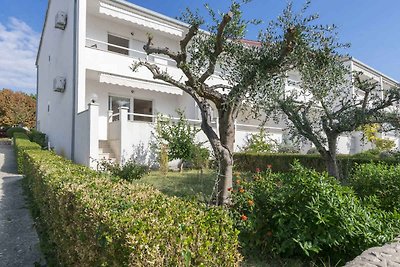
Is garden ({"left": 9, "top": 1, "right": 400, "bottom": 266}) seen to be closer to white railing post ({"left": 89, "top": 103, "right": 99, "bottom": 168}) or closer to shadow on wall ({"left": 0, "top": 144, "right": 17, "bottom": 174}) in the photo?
white railing post ({"left": 89, "top": 103, "right": 99, "bottom": 168})

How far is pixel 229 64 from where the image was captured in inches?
305

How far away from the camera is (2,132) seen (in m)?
40.5

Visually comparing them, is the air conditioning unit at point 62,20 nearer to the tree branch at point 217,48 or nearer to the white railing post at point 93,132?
the white railing post at point 93,132

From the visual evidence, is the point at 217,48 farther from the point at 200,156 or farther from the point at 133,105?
the point at 133,105

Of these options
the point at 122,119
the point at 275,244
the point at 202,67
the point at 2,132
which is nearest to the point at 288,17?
the point at 202,67

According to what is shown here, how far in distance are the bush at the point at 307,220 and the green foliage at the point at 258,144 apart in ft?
54.2

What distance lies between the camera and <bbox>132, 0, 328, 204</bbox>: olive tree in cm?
671

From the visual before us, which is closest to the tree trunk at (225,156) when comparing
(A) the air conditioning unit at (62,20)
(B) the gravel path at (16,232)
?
(B) the gravel path at (16,232)

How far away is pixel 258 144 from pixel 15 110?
1579 inches

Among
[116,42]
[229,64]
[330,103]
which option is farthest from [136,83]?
[229,64]

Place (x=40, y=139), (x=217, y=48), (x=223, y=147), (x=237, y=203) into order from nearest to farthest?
(x=237, y=203)
(x=217, y=48)
(x=223, y=147)
(x=40, y=139)

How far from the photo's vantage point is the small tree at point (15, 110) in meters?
43.8

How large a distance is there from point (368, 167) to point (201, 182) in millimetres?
7897

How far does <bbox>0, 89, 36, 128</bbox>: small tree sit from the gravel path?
36.4 metres
